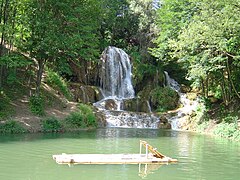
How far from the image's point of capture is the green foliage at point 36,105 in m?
22.6

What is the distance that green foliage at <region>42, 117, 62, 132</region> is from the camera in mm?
21184

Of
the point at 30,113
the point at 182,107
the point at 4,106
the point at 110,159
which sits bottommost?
the point at 110,159

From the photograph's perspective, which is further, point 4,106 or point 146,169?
point 4,106

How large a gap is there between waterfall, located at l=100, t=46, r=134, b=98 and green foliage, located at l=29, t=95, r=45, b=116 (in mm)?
9627

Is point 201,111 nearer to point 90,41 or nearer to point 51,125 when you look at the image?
point 90,41

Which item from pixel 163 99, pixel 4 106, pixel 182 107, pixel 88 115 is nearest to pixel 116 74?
pixel 163 99

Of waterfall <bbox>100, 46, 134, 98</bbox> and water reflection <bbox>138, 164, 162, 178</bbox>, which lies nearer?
water reflection <bbox>138, 164, 162, 178</bbox>

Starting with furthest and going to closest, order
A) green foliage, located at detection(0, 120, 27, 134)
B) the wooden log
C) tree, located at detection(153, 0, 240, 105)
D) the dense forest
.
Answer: the dense forest < tree, located at detection(153, 0, 240, 105) < green foliage, located at detection(0, 120, 27, 134) < the wooden log

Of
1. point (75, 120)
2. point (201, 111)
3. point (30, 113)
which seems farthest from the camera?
point (201, 111)

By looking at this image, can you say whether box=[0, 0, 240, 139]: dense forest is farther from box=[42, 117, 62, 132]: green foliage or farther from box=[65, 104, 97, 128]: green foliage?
box=[65, 104, 97, 128]: green foliage

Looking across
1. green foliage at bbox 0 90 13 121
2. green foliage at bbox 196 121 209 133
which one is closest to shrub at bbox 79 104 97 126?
green foliage at bbox 0 90 13 121

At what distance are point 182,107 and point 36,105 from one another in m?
13.6

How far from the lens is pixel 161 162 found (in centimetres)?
1178

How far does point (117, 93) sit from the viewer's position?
33219mm
